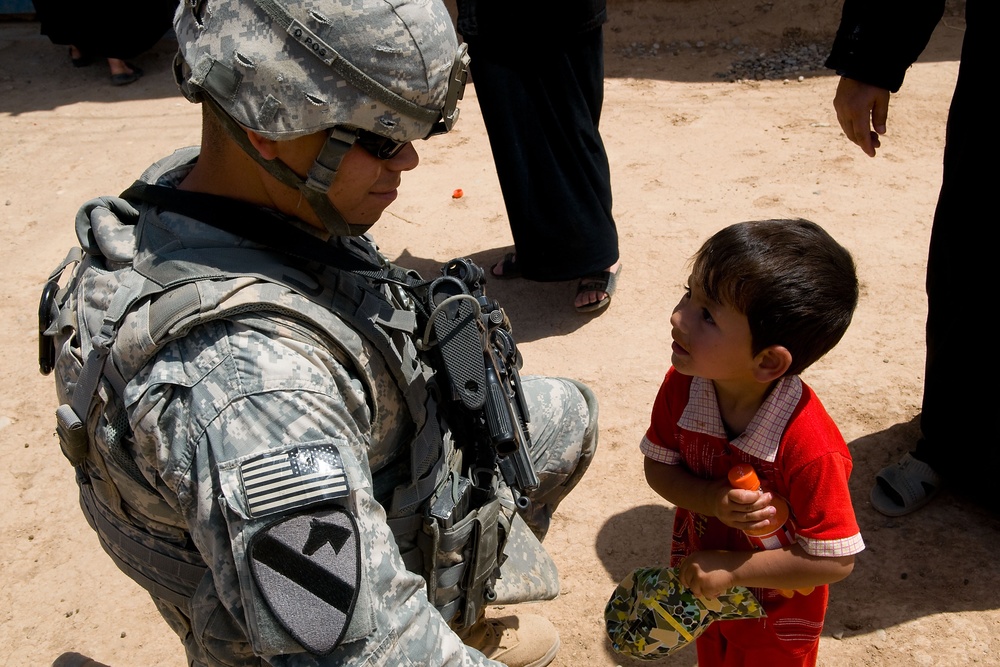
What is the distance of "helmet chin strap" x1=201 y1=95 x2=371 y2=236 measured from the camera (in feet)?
5.68

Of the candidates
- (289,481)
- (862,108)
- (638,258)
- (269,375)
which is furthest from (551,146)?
(289,481)

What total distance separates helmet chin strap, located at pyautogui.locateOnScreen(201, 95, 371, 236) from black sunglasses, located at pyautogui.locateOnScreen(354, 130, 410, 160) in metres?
0.03

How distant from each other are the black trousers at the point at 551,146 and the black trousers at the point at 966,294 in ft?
5.09

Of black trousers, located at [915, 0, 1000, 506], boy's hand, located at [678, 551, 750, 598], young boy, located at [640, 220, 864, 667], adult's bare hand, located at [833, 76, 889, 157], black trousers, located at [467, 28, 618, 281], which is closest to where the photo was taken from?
young boy, located at [640, 220, 864, 667]

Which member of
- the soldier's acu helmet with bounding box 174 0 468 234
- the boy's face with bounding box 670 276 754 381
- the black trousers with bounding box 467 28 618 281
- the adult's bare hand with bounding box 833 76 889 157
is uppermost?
the soldier's acu helmet with bounding box 174 0 468 234

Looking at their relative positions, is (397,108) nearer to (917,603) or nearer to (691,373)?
(691,373)

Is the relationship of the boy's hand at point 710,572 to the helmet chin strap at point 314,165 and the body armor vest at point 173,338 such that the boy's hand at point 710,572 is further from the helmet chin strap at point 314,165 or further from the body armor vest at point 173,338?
the helmet chin strap at point 314,165

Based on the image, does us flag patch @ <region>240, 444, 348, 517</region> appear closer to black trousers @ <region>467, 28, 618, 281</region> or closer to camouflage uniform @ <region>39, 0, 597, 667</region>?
camouflage uniform @ <region>39, 0, 597, 667</region>

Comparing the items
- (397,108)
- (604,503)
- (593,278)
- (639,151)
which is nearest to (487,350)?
(397,108)

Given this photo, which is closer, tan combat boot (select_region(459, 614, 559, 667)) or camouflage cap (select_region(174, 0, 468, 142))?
camouflage cap (select_region(174, 0, 468, 142))

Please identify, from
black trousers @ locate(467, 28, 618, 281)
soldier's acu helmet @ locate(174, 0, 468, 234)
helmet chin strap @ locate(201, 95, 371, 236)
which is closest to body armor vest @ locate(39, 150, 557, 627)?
helmet chin strap @ locate(201, 95, 371, 236)

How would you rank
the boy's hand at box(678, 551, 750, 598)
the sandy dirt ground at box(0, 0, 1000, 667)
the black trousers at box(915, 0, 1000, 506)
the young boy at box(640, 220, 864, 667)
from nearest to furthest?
1. the young boy at box(640, 220, 864, 667)
2. the boy's hand at box(678, 551, 750, 598)
3. the black trousers at box(915, 0, 1000, 506)
4. the sandy dirt ground at box(0, 0, 1000, 667)

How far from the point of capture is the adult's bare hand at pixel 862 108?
2.76 m

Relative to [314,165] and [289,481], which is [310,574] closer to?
[289,481]
